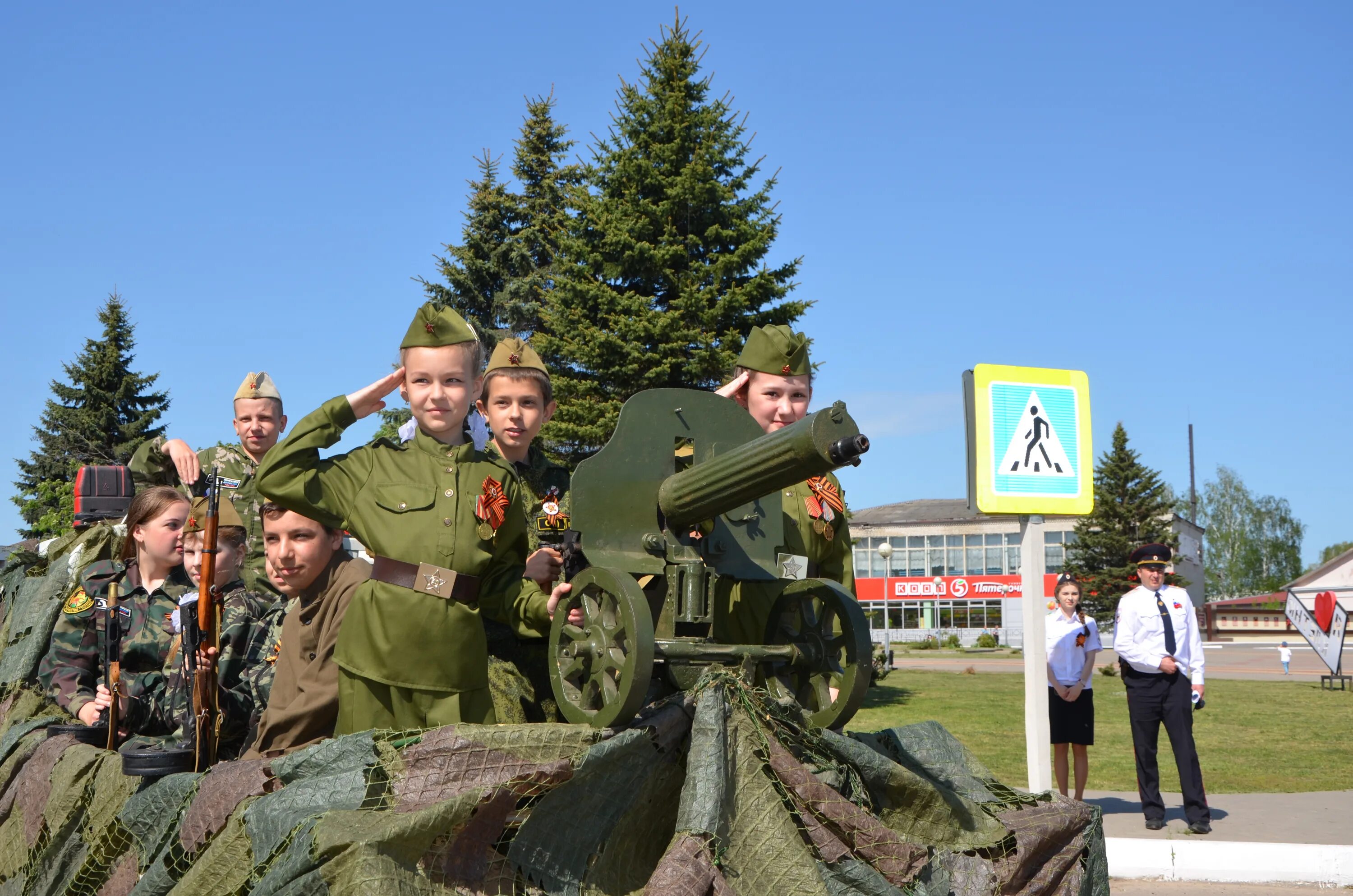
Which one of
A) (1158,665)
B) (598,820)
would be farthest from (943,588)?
(598,820)

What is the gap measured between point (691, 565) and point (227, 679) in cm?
214

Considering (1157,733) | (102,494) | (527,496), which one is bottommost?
(1157,733)

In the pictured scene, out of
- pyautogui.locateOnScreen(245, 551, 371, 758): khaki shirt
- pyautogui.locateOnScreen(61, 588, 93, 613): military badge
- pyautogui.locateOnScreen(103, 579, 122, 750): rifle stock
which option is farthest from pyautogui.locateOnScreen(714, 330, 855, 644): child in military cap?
pyautogui.locateOnScreen(61, 588, 93, 613): military badge

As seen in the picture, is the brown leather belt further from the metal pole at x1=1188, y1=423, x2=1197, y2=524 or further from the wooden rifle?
the metal pole at x1=1188, y1=423, x2=1197, y2=524

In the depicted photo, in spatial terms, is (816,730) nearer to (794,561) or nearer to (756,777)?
(756,777)

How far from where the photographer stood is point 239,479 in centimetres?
638

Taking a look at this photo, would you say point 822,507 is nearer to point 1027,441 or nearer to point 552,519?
point 552,519

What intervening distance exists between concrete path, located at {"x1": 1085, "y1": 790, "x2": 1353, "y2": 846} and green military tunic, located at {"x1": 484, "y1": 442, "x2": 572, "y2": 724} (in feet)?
13.7

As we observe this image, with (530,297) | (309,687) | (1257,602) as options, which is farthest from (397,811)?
(1257,602)

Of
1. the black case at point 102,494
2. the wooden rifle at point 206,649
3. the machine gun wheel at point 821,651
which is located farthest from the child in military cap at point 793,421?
the black case at point 102,494

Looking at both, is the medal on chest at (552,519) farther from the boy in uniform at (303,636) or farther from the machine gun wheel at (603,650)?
the machine gun wheel at (603,650)

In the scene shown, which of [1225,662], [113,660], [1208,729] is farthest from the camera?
[1225,662]

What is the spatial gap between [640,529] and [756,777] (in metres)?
0.79

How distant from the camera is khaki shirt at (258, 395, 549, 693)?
3.57 metres
